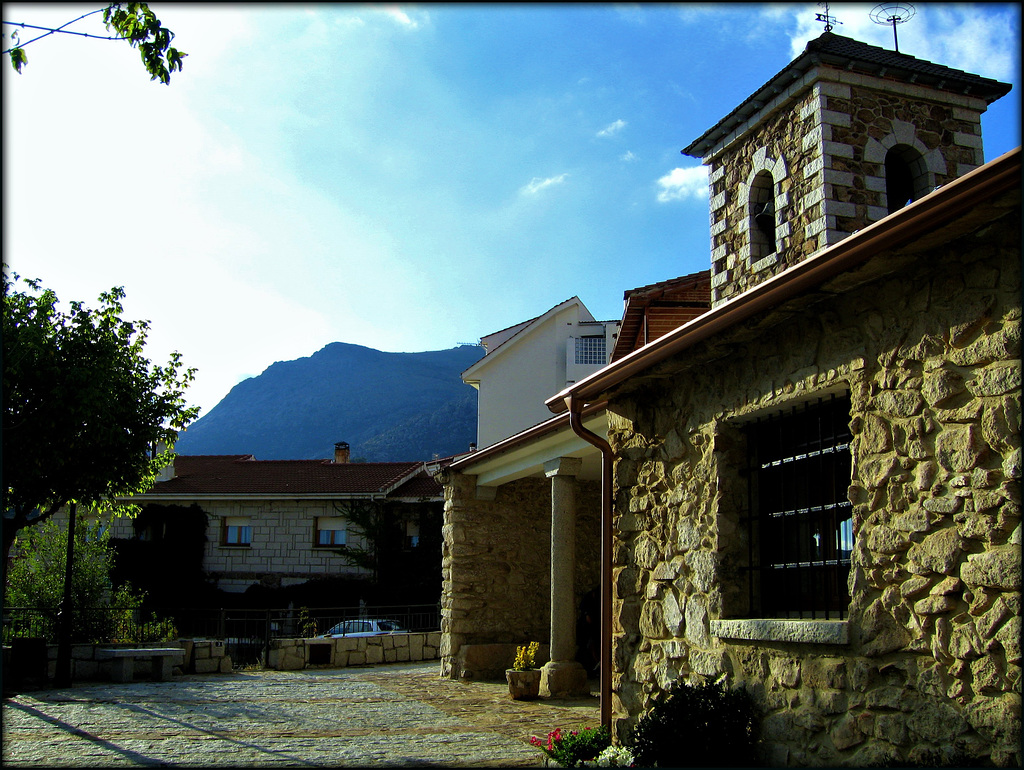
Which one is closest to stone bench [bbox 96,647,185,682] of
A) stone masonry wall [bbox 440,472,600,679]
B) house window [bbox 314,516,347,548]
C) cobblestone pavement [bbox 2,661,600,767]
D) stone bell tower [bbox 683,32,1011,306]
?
cobblestone pavement [bbox 2,661,600,767]

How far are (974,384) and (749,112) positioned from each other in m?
9.08

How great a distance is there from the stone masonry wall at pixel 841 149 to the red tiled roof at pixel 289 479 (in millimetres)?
16022

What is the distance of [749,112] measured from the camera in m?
12.3

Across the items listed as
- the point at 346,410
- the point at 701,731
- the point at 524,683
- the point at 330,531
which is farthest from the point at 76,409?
the point at 346,410

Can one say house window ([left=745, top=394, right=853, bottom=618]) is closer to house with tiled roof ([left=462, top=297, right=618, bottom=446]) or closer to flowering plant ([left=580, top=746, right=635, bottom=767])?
flowering plant ([left=580, top=746, right=635, bottom=767])

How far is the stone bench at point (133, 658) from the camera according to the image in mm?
12438

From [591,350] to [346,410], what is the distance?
109971mm

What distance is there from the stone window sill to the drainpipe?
160 cm

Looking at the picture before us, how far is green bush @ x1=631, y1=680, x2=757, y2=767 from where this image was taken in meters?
5.26

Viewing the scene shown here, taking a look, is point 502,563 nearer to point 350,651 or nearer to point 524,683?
point 524,683

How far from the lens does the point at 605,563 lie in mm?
7500

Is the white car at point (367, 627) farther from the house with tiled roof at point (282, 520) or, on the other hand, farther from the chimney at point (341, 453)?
the chimney at point (341, 453)

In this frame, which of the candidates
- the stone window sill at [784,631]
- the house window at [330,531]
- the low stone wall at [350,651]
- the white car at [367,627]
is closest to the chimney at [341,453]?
the house window at [330,531]

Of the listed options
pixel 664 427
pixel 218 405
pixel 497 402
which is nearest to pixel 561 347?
pixel 497 402
